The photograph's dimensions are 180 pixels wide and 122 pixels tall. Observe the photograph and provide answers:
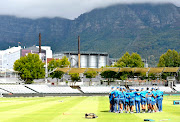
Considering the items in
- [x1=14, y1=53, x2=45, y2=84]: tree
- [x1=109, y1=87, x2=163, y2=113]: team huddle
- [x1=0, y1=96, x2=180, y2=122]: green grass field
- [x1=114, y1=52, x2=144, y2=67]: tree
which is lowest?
[x1=0, y1=96, x2=180, y2=122]: green grass field

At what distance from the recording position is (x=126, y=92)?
32094 millimetres

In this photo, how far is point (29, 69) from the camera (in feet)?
404

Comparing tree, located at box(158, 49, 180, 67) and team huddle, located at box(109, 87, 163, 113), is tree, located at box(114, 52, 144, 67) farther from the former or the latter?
team huddle, located at box(109, 87, 163, 113)

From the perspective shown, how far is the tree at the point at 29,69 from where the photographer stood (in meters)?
121

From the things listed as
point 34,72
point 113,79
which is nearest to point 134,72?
point 113,79

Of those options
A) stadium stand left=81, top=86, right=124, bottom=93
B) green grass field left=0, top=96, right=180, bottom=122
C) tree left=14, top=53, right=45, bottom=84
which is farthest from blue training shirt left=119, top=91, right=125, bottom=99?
tree left=14, top=53, right=45, bottom=84

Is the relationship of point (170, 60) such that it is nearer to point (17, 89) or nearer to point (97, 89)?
point (97, 89)

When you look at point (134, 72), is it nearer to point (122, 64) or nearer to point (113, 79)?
point (113, 79)

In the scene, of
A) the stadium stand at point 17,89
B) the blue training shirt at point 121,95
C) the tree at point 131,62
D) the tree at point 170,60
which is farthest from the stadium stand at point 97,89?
the blue training shirt at point 121,95

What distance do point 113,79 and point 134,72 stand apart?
606 inches

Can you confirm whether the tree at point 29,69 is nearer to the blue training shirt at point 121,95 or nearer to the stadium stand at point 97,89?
the stadium stand at point 97,89

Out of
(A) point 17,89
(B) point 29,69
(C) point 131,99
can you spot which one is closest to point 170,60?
(B) point 29,69

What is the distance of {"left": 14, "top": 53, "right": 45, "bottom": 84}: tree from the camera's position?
398ft

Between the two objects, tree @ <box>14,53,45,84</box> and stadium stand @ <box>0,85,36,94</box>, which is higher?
tree @ <box>14,53,45,84</box>
